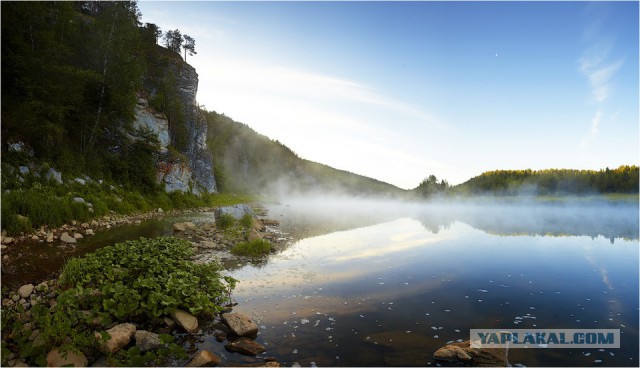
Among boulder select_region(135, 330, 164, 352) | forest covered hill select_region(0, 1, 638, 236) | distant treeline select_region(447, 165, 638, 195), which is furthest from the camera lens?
distant treeline select_region(447, 165, 638, 195)

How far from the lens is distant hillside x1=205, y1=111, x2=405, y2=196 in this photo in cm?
12143

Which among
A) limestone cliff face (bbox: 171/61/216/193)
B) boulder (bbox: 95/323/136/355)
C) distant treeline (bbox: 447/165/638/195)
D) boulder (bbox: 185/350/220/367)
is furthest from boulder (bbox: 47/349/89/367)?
distant treeline (bbox: 447/165/638/195)

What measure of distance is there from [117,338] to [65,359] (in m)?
0.80

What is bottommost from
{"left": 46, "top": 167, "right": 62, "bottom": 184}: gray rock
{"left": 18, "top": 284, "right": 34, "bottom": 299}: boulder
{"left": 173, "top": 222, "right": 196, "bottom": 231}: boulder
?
{"left": 18, "top": 284, "right": 34, "bottom": 299}: boulder

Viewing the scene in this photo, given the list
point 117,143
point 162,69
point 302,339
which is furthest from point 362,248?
point 162,69

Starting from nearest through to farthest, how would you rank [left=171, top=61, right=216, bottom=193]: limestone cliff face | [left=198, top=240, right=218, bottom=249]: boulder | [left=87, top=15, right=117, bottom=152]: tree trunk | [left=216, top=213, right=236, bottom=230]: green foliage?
[left=198, top=240, right=218, bottom=249]: boulder
[left=216, top=213, right=236, bottom=230]: green foliage
[left=87, top=15, right=117, bottom=152]: tree trunk
[left=171, top=61, right=216, bottom=193]: limestone cliff face

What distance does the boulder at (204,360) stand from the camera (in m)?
6.00

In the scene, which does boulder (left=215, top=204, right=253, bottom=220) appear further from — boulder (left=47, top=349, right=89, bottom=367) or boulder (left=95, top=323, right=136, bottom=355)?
boulder (left=47, top=349, right=89, bottom=367)

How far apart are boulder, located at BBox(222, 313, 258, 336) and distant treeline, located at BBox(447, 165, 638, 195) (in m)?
141

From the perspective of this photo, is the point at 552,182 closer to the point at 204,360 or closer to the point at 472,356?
the point at 472,356

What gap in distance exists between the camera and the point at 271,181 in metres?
143

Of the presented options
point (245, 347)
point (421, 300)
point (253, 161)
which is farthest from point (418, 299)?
point (253, 161)

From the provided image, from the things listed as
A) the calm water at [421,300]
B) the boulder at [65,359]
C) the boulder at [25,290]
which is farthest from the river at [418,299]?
the boulder at [25,290]

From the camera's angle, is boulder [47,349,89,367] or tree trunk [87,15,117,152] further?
tree trunk [87,15,117,152]
